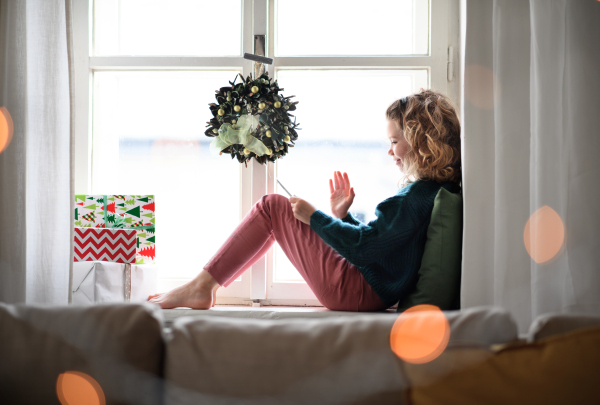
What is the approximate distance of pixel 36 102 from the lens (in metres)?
1.27

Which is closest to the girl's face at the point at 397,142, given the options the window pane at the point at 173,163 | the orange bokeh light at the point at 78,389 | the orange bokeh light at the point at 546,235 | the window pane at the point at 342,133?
the window pane at the point at 342,133

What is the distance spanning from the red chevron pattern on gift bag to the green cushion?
0.99 metres

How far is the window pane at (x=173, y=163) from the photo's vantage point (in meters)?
1.79

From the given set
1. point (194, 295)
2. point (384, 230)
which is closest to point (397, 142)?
point (384, 230)

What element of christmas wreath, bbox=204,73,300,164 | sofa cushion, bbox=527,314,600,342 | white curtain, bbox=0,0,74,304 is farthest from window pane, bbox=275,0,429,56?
sofa cushion, bbox=527,314,600,342

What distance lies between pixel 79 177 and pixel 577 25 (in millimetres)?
1815

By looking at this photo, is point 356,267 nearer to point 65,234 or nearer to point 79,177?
point 65,234

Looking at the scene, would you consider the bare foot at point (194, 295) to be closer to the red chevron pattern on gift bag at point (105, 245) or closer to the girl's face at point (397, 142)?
the red chevron pattern on gift bag at point (105, 245)

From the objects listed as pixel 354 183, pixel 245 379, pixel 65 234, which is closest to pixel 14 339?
pixel 245 379

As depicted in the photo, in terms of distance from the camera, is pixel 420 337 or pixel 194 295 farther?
pixel 194 295

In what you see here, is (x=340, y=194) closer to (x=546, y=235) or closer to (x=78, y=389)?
(x=546, y=235)

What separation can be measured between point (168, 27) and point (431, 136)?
3.92ft

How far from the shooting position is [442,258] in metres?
Result: 1.29

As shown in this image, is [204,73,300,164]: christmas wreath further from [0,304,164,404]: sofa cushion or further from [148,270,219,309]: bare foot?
[0,304,164,404]: sofa cushion
